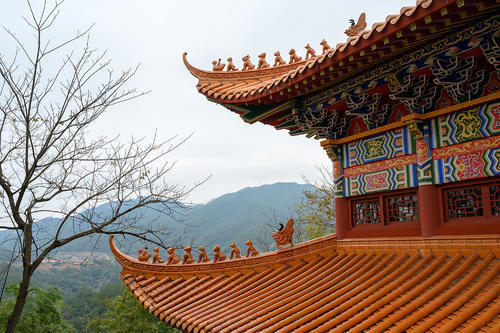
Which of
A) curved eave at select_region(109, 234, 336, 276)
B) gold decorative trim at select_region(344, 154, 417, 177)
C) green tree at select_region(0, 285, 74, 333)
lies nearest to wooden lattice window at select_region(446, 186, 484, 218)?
gold decorative trim at select_region(344, 154, 417, 177)

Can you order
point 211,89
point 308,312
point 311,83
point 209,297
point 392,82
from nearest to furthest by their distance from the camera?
1. point 308,312
2. point 392,82
3. point 311,83
4. point 209,297
5. point 211,89

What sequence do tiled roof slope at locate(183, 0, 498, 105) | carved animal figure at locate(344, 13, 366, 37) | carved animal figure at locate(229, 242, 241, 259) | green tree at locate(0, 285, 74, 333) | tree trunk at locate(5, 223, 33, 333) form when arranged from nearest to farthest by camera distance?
1. tiled roof slope at locate(183, 0, 498, 105)
2. carved animal figure at locate(344, 13, 366, 37)
3. carved animal figure at locate(229, 242, 241, 259)
4. tree trunk at locate(5, 223, 33, 333)
5. green tree at locate(0, 285, 74, 333)

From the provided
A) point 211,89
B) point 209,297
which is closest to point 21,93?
point 211,89

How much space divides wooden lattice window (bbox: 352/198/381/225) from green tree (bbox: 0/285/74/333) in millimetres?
9851

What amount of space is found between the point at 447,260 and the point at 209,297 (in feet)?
8.63

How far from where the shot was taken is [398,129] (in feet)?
14.1

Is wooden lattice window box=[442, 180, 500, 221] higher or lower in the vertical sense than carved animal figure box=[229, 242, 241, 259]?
higher

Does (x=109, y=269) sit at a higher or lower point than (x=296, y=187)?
lower

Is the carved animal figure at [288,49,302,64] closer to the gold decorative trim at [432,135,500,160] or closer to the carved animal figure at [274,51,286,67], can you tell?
the carved animal figure at [274,51,286,67]

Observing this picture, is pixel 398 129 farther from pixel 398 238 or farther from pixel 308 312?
pixel 308 312

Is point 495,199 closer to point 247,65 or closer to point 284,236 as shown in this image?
point 284,236

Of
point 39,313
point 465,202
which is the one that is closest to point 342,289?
point 465,202

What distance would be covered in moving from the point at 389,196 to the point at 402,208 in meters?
0.19

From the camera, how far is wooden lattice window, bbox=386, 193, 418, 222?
4.27 metres
